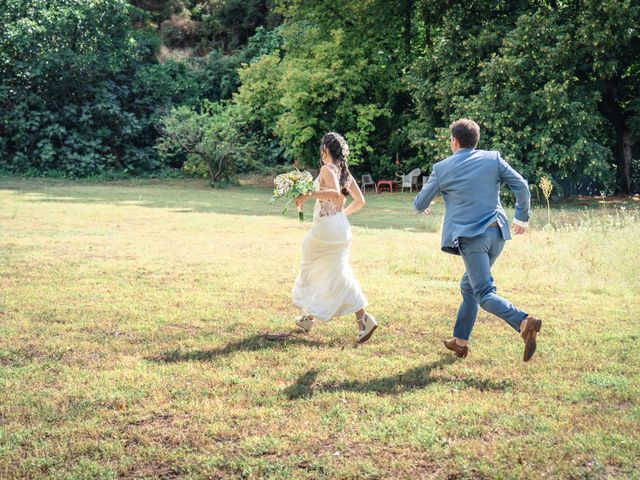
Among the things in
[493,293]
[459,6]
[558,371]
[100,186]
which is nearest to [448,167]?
[493,293]

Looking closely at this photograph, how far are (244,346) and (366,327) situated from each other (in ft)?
3.79

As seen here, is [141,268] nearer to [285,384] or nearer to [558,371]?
[285,384]

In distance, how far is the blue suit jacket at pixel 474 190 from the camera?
603 centimetres

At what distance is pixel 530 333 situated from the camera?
5738 mm

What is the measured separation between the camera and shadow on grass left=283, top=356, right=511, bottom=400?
5426 millimetres

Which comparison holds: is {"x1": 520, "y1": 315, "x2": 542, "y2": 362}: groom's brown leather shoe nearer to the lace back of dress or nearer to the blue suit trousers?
the blue suit trousers

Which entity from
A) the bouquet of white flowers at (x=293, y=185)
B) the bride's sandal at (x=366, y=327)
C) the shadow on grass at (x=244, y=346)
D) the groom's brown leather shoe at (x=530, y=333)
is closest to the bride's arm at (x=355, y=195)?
the bouquet of white flowers at (x=293, y=185)

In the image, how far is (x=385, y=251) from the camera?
13.4 m

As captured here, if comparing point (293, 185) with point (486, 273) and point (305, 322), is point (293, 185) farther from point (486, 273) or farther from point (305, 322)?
point (486, 273)

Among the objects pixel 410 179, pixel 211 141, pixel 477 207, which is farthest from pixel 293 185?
pixel 211 141

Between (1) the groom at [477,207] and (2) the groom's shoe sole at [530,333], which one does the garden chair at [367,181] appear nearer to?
(1) the groom at [477,207]

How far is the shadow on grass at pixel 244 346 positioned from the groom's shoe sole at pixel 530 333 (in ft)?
6.40

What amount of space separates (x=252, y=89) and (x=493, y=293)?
2920 centimetres

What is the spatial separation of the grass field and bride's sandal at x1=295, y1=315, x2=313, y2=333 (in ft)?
0.36
